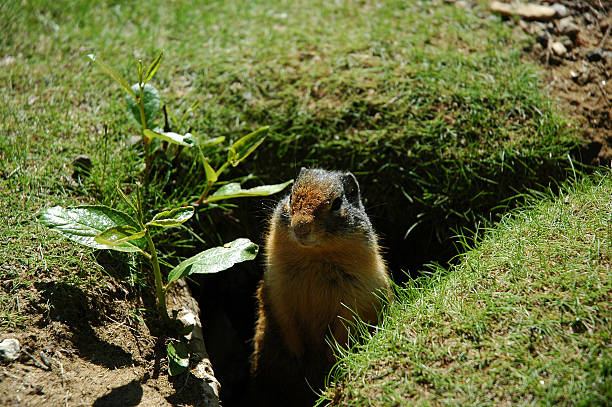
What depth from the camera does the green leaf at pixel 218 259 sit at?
2.99m

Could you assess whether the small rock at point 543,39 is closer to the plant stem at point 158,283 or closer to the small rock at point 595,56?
the small rock at point 595,56

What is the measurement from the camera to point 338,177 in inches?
144

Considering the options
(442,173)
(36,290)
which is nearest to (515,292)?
(442,173)

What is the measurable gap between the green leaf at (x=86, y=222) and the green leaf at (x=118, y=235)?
A: 52mm

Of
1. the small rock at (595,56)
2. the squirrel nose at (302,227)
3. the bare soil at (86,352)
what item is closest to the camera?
the bare soil at (86,352)

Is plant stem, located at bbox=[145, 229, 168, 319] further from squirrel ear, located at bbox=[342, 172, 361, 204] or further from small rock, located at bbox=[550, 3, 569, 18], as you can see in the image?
small rock, located at bbox=[550, 3, 569, 18]

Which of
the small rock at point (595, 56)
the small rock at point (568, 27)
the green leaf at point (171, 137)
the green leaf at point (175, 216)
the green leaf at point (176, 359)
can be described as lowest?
the green leaf at point (176, 359)

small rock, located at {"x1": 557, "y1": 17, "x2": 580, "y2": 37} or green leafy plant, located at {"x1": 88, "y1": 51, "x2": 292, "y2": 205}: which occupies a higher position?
small rock, located at {"x1": 557, "y1": 17, "x2": 580, "y2": 37}

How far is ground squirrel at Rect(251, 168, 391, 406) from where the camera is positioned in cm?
338

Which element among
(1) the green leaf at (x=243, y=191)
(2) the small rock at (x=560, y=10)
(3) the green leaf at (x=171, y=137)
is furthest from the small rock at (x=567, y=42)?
(3) the green leaf at (x=171, y=137)

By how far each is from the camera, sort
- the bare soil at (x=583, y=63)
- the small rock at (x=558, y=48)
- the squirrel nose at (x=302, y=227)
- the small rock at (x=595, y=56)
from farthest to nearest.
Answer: the small rock at (x=558, y=48) < the small rock at (x=595, y=56) < the bare soil at (x=583, y=63) < the squirrel nose at (x=302, y=227)

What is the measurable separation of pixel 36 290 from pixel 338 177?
2032mm

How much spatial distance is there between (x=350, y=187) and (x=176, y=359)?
1.67 m

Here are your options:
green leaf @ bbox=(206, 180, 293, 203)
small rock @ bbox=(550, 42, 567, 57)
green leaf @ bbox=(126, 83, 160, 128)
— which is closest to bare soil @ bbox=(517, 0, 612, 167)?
small rock @ bbox=(550, 42, 567, 57)
